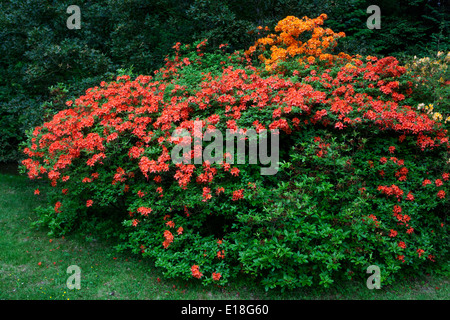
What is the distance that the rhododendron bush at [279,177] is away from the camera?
12.4 feet

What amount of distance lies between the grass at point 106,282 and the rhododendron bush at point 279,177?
18 centimetres

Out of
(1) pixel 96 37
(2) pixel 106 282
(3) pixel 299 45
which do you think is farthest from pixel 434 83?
(1) pixel 96 37

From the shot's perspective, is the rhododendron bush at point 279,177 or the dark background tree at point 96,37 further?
the dark background tree at point 96,37

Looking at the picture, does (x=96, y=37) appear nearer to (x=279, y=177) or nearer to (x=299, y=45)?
(x=299, y=45)

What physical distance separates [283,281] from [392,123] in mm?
2147

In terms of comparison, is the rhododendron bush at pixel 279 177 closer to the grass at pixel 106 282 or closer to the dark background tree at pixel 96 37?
the grass at pixel 106 282

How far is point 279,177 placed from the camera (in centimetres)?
431

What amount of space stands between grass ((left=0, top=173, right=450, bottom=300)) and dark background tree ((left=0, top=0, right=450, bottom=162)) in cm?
248

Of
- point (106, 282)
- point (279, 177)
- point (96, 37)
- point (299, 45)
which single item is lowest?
point (106, 282)

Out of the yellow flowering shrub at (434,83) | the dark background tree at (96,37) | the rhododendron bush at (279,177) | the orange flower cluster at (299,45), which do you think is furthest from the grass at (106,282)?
the orange flower cluster at (299,45)

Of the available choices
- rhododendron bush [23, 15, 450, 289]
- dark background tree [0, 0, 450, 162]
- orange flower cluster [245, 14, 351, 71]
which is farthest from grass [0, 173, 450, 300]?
orange flower cluster [245, 14, 351, 71]

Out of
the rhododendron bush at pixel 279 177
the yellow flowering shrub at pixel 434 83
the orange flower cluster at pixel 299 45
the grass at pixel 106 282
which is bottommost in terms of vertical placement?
the grass at pixel 106 282

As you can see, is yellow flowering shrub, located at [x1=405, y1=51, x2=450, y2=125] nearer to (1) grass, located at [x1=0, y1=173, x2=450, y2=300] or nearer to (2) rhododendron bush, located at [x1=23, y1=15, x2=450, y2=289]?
(2) rhododendron bush, located at [x1=23, y1=15, x2=450, y2=289]

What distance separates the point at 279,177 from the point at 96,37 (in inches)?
192
